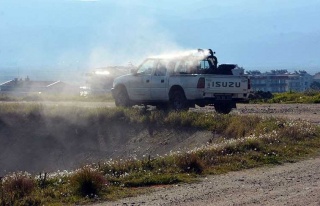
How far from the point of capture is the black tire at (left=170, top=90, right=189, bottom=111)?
2388 cm

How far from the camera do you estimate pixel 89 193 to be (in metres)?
11.6

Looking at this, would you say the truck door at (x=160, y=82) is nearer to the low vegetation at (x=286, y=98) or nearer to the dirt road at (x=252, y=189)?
the low vegetation at (x=286, y=98)

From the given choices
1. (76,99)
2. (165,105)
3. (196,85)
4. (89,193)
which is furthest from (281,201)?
(76,99)

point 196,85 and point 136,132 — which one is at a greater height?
point 196,85

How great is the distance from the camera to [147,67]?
25.3 meters

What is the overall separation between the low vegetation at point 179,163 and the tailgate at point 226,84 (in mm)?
1444

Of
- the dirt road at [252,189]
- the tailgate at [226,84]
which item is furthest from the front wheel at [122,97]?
the dirt road at [252,189]

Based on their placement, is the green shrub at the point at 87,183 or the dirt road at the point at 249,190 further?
the green shrub at the point at 87,183

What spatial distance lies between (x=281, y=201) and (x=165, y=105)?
1446cm

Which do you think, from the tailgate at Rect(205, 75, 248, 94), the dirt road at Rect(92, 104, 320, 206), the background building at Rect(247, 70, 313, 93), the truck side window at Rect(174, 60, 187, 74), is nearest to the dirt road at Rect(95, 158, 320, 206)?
the dirt road at Rect(92, 104, 320, 206)

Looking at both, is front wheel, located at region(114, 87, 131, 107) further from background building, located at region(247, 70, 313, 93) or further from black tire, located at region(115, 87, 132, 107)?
background building, located at region(247, 70, 313, 93)

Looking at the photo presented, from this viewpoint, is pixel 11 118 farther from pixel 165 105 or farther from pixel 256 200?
pixel 256 200

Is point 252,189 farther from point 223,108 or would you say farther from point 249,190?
point 223,108

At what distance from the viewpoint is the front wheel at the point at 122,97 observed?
26078mm
